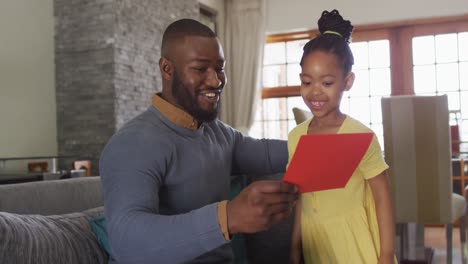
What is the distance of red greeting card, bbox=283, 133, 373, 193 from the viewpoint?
843 mm

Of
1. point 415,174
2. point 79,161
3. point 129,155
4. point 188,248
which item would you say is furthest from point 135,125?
point 79,161

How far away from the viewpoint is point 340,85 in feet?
4.33

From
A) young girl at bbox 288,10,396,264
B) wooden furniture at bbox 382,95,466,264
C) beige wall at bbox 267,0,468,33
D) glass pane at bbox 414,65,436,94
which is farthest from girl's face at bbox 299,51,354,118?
glass pane at bbox 414,65,436,94

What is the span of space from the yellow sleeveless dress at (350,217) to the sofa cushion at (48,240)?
0.58 m

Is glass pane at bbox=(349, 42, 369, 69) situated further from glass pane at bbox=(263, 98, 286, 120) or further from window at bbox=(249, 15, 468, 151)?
glass pane at bbox=(263, 98, 286, 120)

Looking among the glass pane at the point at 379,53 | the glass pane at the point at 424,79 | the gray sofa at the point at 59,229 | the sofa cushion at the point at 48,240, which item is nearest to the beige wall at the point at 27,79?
the gray sofa at the point at 59,229

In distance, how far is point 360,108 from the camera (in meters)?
5.29

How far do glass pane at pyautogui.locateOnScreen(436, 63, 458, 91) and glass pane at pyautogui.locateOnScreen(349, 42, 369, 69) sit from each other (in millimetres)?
731

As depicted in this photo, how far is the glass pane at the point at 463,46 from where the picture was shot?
4.89 meters

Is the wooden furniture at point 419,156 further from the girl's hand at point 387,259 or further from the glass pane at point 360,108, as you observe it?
the glass pane at point 360,108

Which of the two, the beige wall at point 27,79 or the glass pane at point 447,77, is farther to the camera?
the glass pane at point 447,77

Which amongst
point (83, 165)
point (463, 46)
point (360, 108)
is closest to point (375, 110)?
point (360, 108)

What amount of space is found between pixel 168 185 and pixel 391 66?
14.7 ft

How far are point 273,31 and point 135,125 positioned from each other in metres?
4.46
